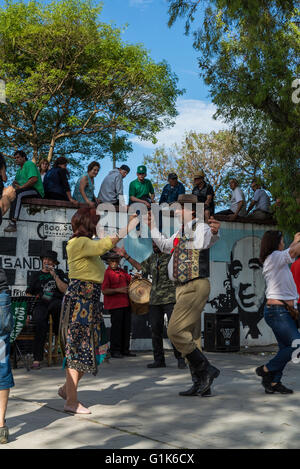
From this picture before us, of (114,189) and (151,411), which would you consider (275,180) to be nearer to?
(114,189)

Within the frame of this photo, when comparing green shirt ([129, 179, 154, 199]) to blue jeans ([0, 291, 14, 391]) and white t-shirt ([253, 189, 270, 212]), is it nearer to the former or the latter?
white t-shirt ([253, 189, 270, 212])

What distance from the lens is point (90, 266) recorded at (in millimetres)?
5895

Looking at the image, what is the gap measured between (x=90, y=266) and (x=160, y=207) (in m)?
7.21

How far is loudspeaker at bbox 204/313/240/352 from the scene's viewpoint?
12.1 metres

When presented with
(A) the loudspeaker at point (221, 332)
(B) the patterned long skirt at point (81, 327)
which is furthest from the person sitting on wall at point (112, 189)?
(B) the patterned long skirt at point (81, 327)

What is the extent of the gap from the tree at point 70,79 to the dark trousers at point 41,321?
2042cm

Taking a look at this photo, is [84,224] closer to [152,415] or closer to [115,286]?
[152,415]

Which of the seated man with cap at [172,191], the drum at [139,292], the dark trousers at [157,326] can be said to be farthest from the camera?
the seated man with cap at [172,191]

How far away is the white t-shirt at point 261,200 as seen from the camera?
14.6 metres

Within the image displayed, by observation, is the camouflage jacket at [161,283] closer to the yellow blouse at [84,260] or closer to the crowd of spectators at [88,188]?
the crowd of spectators at [88,188]

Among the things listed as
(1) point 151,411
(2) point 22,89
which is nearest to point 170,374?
(1) point 151,411

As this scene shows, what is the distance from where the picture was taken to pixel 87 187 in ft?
41.1

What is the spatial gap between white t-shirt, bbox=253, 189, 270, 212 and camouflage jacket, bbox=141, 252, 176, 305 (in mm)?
5874

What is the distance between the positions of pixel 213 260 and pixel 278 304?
6.87 meters
